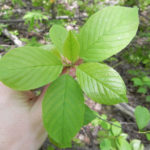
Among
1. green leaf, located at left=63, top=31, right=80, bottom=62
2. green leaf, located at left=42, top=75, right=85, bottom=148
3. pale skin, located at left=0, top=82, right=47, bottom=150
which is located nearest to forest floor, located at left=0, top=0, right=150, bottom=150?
pale skin, located at left=0, top=82, right=47, bottom=150

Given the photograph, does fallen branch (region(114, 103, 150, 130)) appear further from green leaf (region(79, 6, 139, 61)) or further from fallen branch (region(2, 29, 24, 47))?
fallen branch (region(2, 29, 24, 47))

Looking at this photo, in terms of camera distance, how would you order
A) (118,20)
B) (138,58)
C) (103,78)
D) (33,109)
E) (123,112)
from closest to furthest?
(103,78)
(118,20)
(33,109)
(123,112)
(138,58)

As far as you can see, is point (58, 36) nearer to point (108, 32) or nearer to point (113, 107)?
point (108, 32)

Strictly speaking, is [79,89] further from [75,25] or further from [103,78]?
[75,25]

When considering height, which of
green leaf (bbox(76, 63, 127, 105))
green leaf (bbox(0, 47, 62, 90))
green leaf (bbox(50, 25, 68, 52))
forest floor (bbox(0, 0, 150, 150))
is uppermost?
green leaf (bbox(50, 25, 68, 52))

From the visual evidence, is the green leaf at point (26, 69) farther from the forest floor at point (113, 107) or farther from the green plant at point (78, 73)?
the forest floor at point (113, 107)

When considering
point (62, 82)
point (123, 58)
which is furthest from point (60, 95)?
point (123, 58)

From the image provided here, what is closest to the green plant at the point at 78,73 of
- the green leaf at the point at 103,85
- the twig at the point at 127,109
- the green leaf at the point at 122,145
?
the green leaf at the point at 103,85
